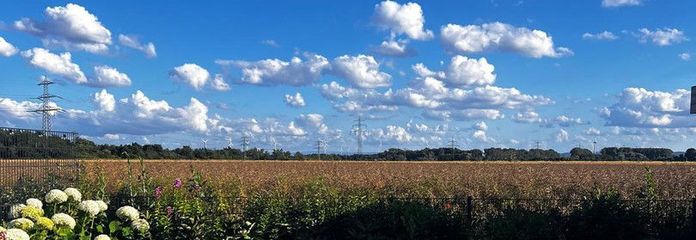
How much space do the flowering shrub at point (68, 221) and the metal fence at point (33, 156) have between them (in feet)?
23.8

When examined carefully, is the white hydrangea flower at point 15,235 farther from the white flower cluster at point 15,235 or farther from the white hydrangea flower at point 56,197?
the white hydrangea flower at point 56,197

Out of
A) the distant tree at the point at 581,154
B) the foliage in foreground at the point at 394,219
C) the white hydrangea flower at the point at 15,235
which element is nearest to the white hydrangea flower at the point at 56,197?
the foliage in foreground at the point at 394,219

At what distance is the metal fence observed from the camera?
15.4 m

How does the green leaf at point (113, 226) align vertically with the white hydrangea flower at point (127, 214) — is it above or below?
below

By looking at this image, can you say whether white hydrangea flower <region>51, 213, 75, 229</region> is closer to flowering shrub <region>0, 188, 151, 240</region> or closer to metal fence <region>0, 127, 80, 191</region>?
flowering shrub <region>0, 188, 151, 240</region>

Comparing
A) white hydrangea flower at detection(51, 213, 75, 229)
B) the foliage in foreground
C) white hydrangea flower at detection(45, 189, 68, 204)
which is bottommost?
the foliage in foreground

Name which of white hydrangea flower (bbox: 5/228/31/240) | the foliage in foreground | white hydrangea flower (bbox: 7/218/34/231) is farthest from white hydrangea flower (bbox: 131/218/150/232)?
white hydrangea flower (bbox: 5/228/31/240)

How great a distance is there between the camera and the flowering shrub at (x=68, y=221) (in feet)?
22.6

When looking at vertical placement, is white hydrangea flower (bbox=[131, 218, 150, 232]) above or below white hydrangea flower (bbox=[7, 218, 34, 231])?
below

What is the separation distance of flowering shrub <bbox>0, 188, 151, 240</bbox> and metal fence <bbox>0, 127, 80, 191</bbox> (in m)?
7.25

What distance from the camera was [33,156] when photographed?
16.2 metres

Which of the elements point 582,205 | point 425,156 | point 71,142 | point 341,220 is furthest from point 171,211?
point 425,156

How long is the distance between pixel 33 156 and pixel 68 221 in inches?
398

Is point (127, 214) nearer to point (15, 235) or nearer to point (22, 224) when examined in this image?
point (22, 224)
